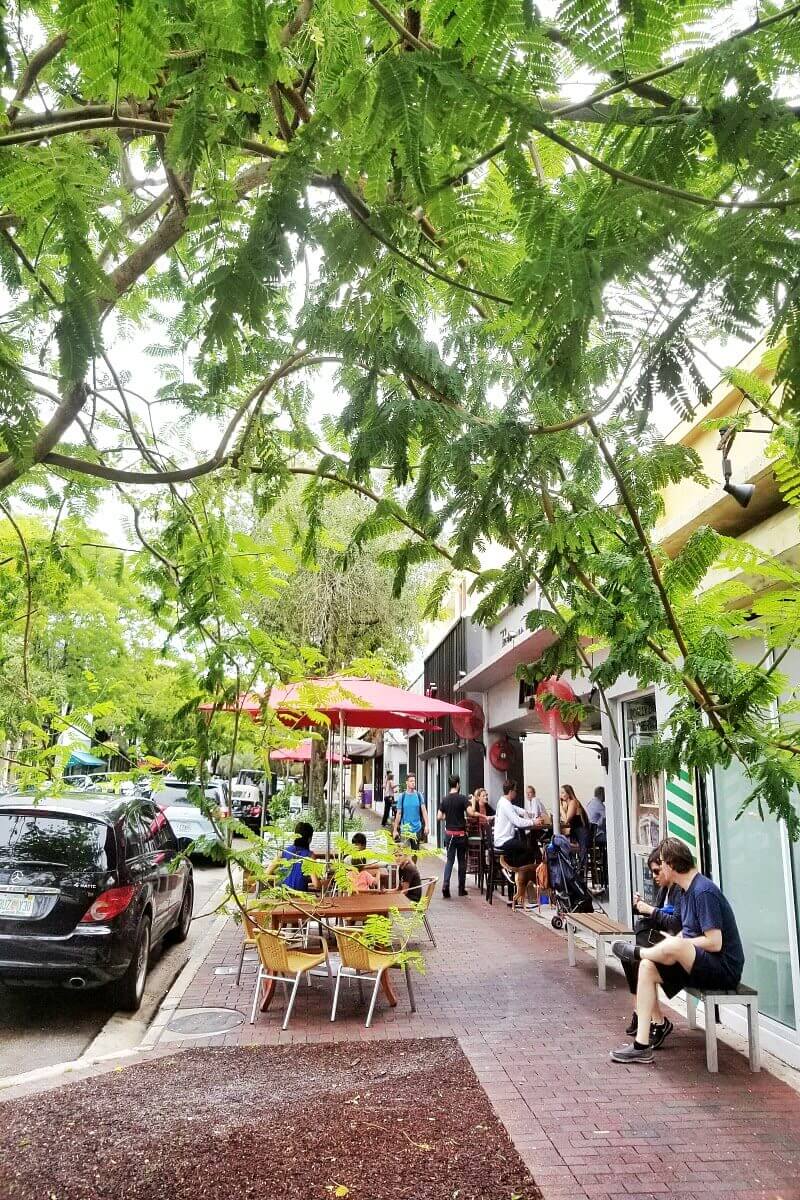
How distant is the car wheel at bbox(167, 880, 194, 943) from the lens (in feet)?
36.2

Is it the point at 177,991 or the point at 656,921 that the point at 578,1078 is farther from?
the point at 177,991

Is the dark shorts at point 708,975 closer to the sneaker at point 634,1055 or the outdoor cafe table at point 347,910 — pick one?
the sneaker at point 634,1055

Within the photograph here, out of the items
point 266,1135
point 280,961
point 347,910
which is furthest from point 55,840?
point 266,1135

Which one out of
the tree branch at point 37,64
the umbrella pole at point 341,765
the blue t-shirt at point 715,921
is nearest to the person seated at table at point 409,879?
the umbrella pole at point 341,765

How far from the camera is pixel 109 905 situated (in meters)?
7.14

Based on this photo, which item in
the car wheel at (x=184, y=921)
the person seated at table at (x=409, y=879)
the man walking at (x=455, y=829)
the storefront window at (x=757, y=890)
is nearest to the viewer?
the storefront window at (x=757, y=890)

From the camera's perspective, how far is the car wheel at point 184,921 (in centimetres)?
1102

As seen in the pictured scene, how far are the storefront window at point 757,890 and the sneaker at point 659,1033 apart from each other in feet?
3.32

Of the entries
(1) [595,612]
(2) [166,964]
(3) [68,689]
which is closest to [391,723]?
(2) [166,964]

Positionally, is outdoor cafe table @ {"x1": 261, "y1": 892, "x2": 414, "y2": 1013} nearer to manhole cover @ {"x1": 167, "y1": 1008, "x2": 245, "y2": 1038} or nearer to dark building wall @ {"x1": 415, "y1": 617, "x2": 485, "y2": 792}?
manhole cover @ {"x1": 167, "y1": 1008, "x2": 245, "y2": 1038}

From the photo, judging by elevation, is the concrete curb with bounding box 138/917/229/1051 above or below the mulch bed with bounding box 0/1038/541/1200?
below

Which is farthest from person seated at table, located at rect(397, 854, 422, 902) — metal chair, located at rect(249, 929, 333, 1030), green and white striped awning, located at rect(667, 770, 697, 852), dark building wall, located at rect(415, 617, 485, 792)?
dark building wall, located at rect(415, 617, 485, 792)

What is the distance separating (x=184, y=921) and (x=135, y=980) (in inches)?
156

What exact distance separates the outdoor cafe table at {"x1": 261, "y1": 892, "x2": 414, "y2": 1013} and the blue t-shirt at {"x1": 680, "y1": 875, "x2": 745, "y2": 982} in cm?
262
